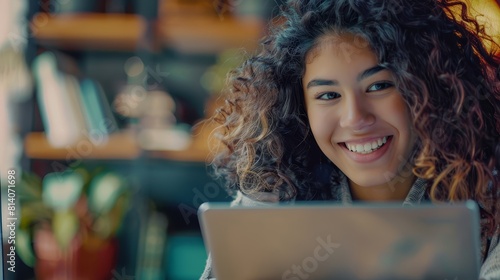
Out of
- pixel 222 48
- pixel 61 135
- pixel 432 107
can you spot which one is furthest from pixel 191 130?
pixel 432 107

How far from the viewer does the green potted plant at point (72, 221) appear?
1964 mm

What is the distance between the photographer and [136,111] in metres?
2.04

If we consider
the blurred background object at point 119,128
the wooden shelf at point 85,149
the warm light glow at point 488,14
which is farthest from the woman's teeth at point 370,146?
the wooden shelf at point 85,149

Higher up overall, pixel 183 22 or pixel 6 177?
pixel 183 22

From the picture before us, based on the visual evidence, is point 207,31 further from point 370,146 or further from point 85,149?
point 370,146

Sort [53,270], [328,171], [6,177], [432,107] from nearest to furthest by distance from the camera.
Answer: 1. [432,107]
2. [328,171]
3. [6,177]
4. [53,270]

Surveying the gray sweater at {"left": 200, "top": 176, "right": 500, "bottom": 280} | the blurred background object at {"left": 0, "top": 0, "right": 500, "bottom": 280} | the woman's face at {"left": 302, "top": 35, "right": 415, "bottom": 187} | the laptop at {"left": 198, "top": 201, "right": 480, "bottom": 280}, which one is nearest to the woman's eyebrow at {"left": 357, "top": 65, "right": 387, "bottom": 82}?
the woman's face at {"left": 302, "top": 35, "right": 415, "bottom": 187}

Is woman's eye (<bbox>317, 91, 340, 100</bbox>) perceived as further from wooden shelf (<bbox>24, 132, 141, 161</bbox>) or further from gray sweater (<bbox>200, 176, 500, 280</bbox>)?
wooden shelf (<bbox>24, 132, 141, 161</bbox>)

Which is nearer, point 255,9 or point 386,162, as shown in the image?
point 386,162

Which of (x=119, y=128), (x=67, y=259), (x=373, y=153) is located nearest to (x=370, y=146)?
(x=373, y=153)

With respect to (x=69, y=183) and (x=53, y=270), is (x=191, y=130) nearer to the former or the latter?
(x=69, y=183)

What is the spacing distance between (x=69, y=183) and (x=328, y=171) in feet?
2.87

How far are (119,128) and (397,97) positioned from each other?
100 centimetres

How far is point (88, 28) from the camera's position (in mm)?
2057
